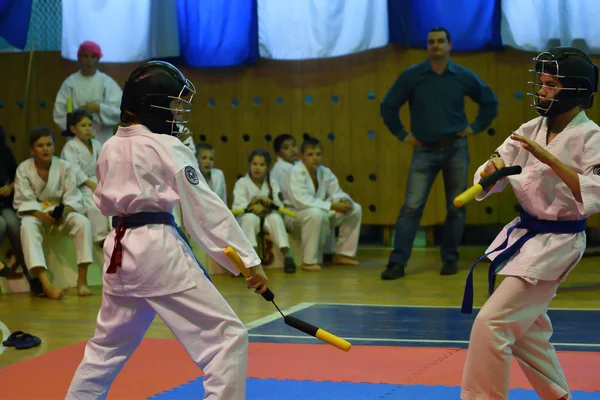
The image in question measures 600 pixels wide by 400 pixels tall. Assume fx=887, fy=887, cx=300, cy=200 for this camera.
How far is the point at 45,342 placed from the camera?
204 inches

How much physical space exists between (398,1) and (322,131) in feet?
5.27

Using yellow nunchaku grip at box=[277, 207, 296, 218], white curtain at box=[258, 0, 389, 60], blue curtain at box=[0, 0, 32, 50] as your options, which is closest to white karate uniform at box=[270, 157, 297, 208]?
yellow nunchaku grip at box=[277, 207, 296, 218]

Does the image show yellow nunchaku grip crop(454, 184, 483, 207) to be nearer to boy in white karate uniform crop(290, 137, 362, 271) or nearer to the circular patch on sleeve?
the circular patch on sleeve

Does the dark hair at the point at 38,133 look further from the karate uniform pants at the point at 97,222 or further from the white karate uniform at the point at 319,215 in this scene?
the white karate uniform at the point at 319,215

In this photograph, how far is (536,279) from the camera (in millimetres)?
3221

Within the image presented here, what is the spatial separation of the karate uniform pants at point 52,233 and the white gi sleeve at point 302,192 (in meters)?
2.13

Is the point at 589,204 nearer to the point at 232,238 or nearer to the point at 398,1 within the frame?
the point at 232,238

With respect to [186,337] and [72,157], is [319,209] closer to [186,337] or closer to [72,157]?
[72,157]

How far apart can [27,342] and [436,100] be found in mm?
4008

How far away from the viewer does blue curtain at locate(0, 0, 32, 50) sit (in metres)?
9.63

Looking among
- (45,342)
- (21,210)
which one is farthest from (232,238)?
(21,210)

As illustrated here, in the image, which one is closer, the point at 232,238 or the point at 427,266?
the point at 232,238

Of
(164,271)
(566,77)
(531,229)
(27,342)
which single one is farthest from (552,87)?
(27,342)

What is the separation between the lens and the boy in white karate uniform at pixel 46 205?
702 cm
